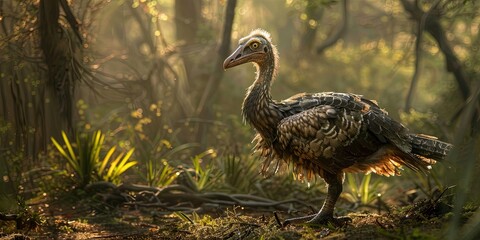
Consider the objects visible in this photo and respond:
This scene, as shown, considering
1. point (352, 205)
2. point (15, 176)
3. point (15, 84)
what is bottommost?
point (352, 205)

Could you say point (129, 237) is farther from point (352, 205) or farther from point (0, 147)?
point (352, 205)

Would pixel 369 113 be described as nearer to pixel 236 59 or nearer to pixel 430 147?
pixel 430 147

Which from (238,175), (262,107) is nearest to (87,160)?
(238,175)

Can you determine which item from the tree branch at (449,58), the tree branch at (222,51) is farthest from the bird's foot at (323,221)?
the tree branch at (449,58)

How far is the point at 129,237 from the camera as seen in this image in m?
6.52

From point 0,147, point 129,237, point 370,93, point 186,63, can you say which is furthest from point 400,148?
point 370,93

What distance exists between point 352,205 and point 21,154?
4248 mm

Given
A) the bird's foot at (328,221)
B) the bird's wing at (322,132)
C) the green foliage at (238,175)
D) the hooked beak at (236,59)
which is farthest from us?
the green foliage at (238,175)

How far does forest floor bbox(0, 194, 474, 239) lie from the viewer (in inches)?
207

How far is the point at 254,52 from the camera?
6.79 meters

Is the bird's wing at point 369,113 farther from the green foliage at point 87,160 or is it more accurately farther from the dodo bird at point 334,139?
the green foliage at point 87,160

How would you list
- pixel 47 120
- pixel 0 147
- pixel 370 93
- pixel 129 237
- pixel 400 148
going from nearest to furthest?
1. pixel 400 148
2. pixel 129 237
3. pixel 0 147
4. pixel 47 120
5. pixel 370 93

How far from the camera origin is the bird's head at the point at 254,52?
21.9 feet

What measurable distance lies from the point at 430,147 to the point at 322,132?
39.4 inches
